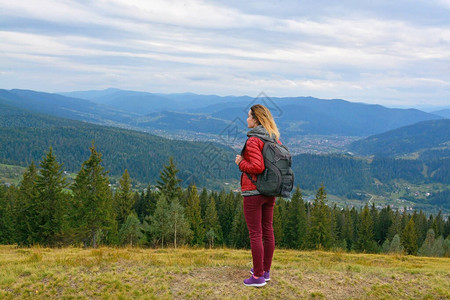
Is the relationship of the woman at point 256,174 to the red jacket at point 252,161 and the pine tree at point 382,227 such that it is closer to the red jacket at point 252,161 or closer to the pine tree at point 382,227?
the red jacket at point 252,161

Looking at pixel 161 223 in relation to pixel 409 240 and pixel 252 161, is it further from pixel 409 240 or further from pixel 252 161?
pixel 409 240

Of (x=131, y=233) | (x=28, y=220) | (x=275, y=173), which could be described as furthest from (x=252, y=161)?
(x=131, y=233)

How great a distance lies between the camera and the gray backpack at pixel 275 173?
21.3 feet

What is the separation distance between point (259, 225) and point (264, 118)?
2.21 metres

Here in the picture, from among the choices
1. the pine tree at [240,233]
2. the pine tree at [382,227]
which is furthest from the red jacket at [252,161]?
the pine tree at [382,227]

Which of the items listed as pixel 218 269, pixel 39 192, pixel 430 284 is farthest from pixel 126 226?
pixel 430 284

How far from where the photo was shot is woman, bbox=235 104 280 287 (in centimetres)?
652

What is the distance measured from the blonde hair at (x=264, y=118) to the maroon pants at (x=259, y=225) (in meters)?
1.35

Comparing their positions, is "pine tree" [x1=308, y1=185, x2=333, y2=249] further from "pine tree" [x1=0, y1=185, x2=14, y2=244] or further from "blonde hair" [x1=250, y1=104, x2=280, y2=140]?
"blonde hair" [x1=250, y1=104, x2=280, y2=140]

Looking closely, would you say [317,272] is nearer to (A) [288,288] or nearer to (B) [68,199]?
(A) [288,288]

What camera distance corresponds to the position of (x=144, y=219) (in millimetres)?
44500

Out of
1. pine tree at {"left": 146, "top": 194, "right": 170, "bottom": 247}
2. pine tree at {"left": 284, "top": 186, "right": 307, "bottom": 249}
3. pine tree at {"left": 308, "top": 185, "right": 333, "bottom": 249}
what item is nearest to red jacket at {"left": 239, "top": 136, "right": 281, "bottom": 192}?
pine tree at {"left": 146, "top": 194, "right": 170, "bottom": 247}

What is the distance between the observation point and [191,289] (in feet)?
23.9

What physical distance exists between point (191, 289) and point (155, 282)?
929 mm
